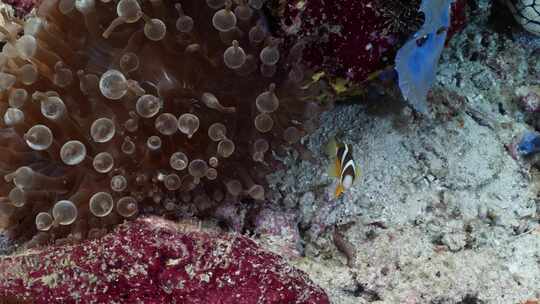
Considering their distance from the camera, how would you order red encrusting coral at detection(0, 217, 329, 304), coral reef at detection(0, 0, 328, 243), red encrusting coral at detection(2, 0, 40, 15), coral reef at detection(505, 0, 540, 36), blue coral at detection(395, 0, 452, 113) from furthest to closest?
coral reef at detection(505, 0, 540, 36), red encrusting coral at detection(2, 0, 40, 15), blue coral at detection(395, 0, 452, 113), coral reef at detection(0, 0, 328, 243), red encrusting coral at detection(0, 217, 329, 304)

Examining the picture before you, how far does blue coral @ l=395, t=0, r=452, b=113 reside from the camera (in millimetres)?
2256

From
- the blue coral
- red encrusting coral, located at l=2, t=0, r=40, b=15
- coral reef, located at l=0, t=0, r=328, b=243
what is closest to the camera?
coral reef, located at l=0, t=0, r=328, b=243

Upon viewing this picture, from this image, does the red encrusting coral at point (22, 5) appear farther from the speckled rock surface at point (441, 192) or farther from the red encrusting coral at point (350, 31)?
the speckled rock surface at point (441, 192)

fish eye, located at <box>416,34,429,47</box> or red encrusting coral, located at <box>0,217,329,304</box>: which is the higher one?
fish eye, located at <box>416,34,429,47</box>

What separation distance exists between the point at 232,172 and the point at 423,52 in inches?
43.7

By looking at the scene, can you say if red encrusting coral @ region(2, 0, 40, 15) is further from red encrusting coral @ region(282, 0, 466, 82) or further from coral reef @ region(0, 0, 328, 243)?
red encrusting coral @ region(282, 0, 466, 82)

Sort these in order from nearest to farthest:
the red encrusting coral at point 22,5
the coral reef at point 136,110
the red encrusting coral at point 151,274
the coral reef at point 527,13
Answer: the red encrusting coral at point 151,274, the coral reef at point 136,110, the red encrusting coral at point 22,5, the coral reef at point 527,13

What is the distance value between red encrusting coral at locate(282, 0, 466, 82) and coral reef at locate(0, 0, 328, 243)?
14 centimetres

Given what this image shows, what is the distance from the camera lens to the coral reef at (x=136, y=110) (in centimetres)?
209

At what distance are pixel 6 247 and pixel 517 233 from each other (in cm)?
277

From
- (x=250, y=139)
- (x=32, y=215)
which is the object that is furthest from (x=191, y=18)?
(x=32, y=215)

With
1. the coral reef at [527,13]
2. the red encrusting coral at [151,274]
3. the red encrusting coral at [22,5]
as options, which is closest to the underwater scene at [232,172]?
the red encrusting coral at [151,274]

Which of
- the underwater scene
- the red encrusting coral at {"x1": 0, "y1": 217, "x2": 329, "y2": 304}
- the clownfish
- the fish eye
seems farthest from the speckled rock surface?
the fish eye

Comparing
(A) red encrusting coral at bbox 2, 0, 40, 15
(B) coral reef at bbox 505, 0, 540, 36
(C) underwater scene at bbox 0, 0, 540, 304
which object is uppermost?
(B) coral reef at bbox 505, 0, 540, 36
